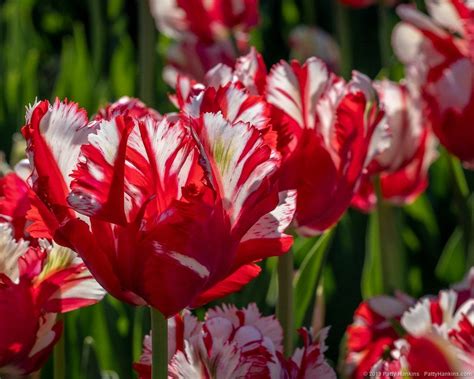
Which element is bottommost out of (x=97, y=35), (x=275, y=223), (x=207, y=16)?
(x=97, y=35)

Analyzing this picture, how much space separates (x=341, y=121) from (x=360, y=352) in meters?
0.21

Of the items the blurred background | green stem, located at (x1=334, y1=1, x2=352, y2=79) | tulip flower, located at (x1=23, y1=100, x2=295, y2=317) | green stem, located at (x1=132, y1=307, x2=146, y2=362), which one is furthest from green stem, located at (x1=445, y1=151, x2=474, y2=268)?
green stem, located at (x1=334, y1=1, x2=352, y2=79)

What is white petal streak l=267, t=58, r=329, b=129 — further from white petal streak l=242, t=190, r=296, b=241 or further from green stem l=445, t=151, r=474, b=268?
green stem l=445, t=151, r=474, b=268

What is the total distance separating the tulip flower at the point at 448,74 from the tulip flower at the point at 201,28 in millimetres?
545

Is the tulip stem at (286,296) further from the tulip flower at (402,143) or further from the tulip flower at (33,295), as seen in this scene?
the tulip flower at (402,143)

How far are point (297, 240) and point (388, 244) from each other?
12 cm

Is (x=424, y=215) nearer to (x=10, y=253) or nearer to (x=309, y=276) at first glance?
(x=309, y=276)

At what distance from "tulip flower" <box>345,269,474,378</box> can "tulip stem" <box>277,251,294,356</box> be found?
2.6 inches

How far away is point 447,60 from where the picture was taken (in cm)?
99

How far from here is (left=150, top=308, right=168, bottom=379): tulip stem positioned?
1.75 ft

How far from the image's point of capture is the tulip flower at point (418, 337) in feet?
1.69

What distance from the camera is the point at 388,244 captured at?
1.08 m

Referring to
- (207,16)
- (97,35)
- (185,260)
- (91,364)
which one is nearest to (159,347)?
(185,260)

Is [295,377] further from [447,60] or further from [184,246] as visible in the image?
[447,60]
